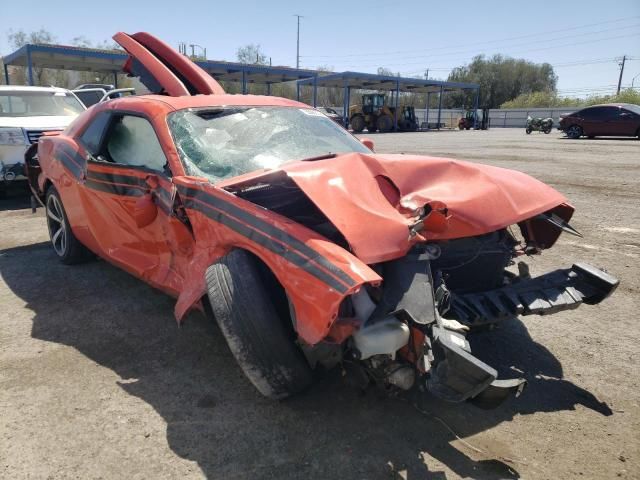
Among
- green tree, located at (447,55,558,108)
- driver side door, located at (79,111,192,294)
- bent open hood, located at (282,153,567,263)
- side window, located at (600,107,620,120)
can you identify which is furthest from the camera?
green tree, located at (447,55,558,108)

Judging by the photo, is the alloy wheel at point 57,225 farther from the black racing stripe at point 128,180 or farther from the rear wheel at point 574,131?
the rear wheel at point 574,131

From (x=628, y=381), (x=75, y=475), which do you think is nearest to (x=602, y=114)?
(x=628, y=381)

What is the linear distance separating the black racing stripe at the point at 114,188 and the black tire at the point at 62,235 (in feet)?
2.77

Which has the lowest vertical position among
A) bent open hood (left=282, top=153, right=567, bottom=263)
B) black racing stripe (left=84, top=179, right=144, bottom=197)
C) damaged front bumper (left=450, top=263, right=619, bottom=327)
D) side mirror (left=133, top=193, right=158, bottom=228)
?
damaged front bumper (left=450, top=263, right=619, bottom=327)

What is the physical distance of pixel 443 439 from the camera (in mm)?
2314

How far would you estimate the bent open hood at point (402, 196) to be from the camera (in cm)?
223

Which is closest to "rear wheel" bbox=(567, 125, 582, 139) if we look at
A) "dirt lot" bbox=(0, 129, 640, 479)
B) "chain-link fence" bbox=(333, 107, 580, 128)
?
"dirt lot" bbox=(0, 129, 640, 479)

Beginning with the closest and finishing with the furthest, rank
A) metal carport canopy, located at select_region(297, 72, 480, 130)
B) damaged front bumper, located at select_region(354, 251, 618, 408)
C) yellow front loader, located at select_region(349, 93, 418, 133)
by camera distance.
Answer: damaged front bumper, located at select_region(354, 251, 618, 408)
yellow front loader, located at select_region(349, 93, 418, 133)
metal carport canopy, located at select_region(297, 72, 480, 130)

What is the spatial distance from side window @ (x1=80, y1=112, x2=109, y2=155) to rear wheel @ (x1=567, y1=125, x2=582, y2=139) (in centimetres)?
2480

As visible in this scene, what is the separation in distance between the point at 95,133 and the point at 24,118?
520 centimetres

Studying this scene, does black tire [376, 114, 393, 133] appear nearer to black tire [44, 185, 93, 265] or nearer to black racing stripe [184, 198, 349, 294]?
black tire [44, 185, 93, 265]

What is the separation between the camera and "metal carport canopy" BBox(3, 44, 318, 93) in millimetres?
25491

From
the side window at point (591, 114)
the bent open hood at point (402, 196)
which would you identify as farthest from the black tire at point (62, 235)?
the side window at point (591, 114)

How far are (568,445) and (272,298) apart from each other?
158 cm
